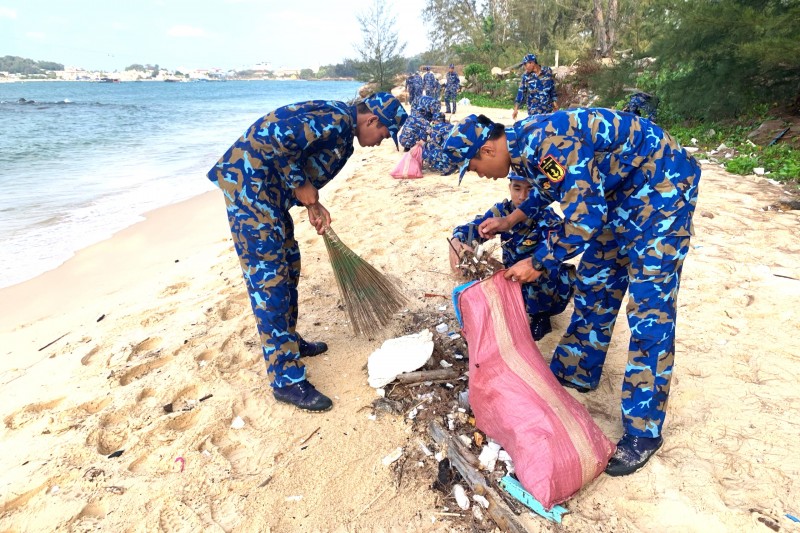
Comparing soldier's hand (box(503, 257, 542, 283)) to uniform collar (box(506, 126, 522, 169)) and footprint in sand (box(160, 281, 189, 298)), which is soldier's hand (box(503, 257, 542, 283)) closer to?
uniform collar (box(506, 126, 522, 169))

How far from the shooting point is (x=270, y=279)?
244cm

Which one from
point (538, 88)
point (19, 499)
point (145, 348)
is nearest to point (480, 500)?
point (19, 499)

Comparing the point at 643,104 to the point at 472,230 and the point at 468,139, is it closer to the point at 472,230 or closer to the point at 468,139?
the point at 472,230

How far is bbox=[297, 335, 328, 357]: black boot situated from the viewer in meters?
3.02

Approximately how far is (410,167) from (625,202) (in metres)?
5.56

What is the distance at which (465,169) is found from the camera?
2.06m

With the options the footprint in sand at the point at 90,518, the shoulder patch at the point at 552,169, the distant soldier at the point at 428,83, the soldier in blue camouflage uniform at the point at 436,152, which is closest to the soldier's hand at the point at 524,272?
the shoulder patch at the point at 552,169

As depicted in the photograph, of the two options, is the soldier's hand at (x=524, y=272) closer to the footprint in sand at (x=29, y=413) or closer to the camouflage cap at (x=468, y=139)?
the camouflage cap at (x=468, y=139)

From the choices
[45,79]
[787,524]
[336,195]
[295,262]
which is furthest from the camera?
[45,79]

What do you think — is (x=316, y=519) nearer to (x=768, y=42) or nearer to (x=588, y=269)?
(x=588, y=269)

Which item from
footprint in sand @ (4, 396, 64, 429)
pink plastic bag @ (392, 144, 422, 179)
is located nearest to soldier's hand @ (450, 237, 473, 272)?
footprint in sand @ (4, 396, 64, 429)

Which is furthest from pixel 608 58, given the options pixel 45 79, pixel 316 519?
pixel 45 79

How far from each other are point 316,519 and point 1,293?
164 inches

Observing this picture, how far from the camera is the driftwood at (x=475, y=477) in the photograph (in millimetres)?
1772
